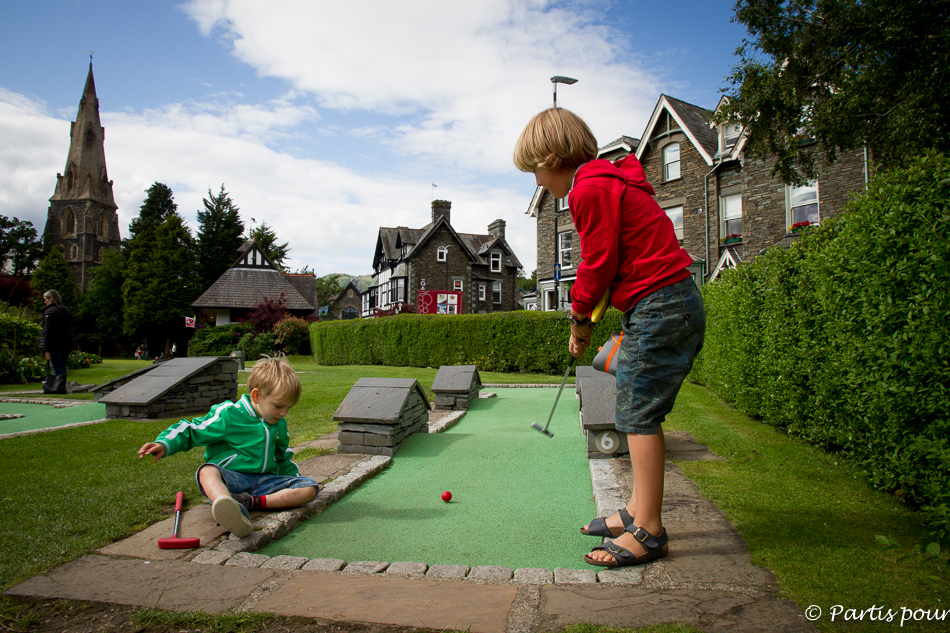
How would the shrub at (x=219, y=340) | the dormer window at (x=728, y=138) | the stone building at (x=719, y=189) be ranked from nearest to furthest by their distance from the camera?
the stone building at (x=719, y=189) → the dormer window at (x=728, y=138) → the shrub at (x=219, y=340)

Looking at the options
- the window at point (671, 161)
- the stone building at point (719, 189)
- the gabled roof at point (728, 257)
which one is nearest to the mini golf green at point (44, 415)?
the stone building at point (719, 189)

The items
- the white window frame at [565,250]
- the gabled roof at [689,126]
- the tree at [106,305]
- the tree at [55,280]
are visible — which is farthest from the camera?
the tree at [55,280]

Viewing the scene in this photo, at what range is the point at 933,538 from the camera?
9.30 feet

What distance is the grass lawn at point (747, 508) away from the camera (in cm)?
232

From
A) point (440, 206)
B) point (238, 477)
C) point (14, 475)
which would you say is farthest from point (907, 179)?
point (440, 206)

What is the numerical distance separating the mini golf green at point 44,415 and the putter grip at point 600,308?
7.84 m

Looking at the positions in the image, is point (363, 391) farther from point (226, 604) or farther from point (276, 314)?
point (276, 314)

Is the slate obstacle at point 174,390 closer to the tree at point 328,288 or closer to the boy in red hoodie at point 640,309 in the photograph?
the boy in red hoodie at point 640,309

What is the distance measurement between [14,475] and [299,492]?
278 centimetres

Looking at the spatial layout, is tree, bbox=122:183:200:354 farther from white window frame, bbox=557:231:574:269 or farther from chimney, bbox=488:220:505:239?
white window frame, bbox=557:231:574:269

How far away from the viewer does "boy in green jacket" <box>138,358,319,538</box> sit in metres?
3.42

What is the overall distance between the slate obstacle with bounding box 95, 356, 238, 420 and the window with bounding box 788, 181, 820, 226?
1924 cm

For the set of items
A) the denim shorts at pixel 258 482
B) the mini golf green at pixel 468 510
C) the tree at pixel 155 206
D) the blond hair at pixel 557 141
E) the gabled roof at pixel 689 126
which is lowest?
the mini golf green at pixel 468 510

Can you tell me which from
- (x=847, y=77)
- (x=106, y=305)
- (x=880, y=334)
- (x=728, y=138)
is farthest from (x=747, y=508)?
(x=106, y=305)
